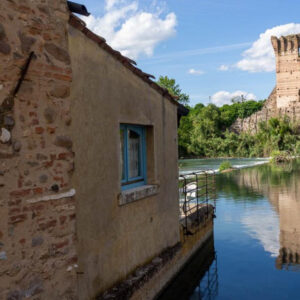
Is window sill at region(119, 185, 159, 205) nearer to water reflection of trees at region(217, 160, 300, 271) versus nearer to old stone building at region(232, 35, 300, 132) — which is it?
water reflection of trees at region(217, 160, 300, 271)

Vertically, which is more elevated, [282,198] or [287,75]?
[287,75]

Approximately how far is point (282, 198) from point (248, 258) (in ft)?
28.4

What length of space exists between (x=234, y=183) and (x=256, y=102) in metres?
73.0

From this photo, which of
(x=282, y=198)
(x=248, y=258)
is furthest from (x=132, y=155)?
(x=282, y=198)

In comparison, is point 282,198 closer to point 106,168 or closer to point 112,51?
point 106,168

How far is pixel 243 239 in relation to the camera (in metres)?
11.4

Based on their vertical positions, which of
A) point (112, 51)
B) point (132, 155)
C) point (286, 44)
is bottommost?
point (132, 155)

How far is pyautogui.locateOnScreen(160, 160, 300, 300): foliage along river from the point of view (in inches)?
314

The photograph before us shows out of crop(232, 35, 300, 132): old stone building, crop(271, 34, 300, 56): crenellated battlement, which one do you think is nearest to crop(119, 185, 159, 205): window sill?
crop(232, 35, 300, 132): old stone building

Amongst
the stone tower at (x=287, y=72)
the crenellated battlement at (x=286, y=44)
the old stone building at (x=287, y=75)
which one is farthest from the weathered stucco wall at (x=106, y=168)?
the crenellated battlement at (x=286, y=44)

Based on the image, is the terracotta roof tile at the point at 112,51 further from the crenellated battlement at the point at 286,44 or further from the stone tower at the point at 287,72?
the crenellated battlement at the point at 286,44

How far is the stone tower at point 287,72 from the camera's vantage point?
2314 inches

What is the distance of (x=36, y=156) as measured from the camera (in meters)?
3.73

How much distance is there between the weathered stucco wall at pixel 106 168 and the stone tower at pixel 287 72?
5558 centimetres
